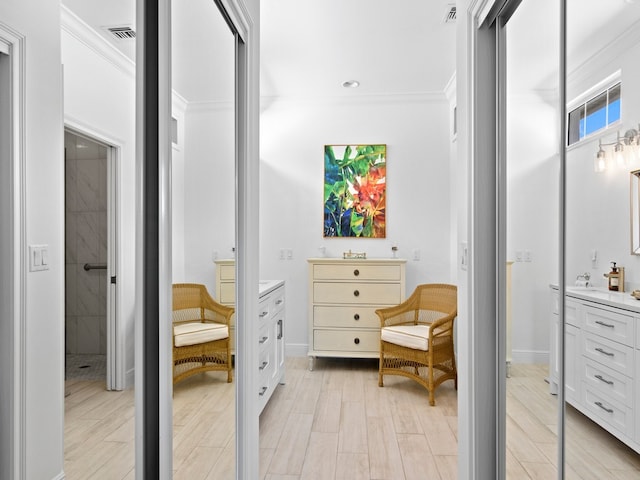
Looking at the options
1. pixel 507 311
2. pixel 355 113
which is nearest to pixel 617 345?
pixel 507 311

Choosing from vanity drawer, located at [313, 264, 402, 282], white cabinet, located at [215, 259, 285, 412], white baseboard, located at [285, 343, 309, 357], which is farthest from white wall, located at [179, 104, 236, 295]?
white baseboard, located at [285, 343, 309, 357]

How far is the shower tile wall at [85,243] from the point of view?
748mm

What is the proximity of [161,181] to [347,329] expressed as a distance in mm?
3155

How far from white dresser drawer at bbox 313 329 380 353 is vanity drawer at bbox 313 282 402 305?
0.29 meters

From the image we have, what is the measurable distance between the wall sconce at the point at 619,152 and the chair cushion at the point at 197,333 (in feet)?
3.71

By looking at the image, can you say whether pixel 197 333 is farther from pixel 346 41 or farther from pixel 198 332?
pixel 346 41

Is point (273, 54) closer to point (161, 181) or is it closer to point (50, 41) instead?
point (161, 181)

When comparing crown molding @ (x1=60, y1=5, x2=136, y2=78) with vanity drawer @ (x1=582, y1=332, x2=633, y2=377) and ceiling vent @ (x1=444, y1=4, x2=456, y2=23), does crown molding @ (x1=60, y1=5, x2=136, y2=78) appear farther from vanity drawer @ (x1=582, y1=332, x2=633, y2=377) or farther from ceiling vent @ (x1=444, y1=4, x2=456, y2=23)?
ceiling vent @ (x1=444, y1=4, x2=456, y2=23)

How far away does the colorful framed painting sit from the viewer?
175 inches

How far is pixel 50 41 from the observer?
68 centimetres

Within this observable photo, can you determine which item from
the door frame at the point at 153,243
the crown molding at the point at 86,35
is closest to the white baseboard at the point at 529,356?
the door frame at the point at 153,243

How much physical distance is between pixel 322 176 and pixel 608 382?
3774mm

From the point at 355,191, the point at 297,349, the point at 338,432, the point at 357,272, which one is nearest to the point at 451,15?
the point at 355,191

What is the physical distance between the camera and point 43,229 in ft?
2.21
